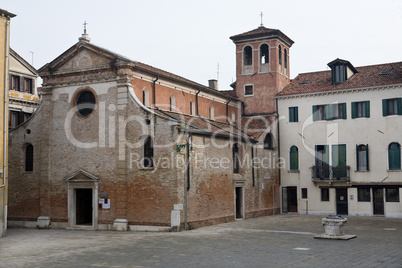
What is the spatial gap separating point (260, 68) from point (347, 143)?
8340mm

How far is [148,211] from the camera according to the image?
23.9 m

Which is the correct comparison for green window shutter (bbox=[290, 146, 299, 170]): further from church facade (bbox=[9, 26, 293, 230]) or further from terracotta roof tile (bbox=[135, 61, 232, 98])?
terracotta roof tile (bbox=[135, 61, 232, 98])

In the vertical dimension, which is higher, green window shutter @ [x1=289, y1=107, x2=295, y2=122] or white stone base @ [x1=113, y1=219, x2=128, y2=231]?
green window shutter @ [x1=289, y1=107, x2=295, y2=122]

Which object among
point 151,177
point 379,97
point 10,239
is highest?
point 379,97

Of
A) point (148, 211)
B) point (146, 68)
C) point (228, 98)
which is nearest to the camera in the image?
point (148, 211)

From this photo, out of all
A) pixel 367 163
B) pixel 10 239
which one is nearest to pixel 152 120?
pixel 10 239

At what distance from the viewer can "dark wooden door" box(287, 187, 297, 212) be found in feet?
112

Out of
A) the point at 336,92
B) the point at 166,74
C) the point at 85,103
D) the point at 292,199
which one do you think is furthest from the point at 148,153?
the point at 336,92

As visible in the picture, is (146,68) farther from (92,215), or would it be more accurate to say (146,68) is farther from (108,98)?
(92,215)

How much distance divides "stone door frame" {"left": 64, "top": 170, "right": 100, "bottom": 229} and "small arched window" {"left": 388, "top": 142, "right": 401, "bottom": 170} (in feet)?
59.2

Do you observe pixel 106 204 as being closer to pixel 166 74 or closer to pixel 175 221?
pixel 175 221

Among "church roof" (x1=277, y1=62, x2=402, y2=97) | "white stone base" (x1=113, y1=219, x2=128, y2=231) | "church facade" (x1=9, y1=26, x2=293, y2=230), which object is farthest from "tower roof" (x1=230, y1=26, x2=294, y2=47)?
"white stone base" (x1=113, y1=219, x2=128, y2=231)

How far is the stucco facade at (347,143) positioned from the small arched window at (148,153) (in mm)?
12914

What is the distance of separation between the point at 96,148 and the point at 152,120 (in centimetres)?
356
